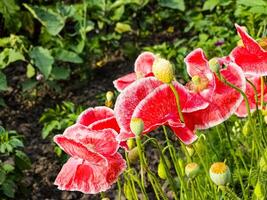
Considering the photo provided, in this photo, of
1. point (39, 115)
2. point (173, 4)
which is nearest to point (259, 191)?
point (39, 115)

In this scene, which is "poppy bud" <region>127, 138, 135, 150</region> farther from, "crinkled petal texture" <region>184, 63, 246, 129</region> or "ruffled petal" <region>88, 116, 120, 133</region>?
"crinkled petal texture" <region>184, 63, 246, 129</region>

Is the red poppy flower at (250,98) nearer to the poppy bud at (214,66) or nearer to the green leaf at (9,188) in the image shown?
the poppy bud at (214,66)

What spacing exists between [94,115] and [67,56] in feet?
5.12

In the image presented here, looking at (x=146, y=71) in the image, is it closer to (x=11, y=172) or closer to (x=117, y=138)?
(x=117, y=138)

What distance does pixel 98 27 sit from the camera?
10.6 ft

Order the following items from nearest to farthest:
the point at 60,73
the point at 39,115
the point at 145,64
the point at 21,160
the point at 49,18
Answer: the point at 145,64 → the point at 21,160 → the point at 39,115 → the point at 60,73 → the point at 49,18

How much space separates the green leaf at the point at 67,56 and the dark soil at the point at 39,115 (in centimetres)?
14

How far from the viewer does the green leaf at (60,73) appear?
289 centimetres

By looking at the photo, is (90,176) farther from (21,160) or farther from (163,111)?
(21,160)

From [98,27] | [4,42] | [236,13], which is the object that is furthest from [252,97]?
[98,27]

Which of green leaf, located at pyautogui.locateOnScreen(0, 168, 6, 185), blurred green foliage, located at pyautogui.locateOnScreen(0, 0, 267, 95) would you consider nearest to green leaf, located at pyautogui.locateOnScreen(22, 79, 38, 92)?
blurred green foliage, located at pyautogui.locateOnScreen(0, 0, 267, 95)

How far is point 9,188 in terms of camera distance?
208 cm

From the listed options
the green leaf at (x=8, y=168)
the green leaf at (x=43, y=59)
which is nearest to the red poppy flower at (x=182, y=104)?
the green leaf at (x=8, y=168)

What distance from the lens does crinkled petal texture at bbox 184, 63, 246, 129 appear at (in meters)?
1.22
